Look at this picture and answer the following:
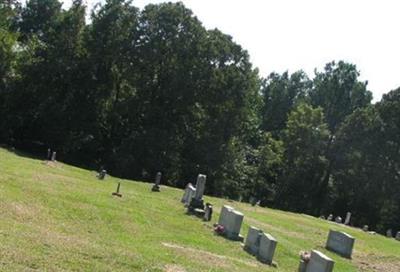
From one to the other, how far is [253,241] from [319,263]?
3667 mm

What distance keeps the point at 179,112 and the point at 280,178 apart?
1494 centimetres

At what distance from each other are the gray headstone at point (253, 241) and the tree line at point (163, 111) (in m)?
30.9

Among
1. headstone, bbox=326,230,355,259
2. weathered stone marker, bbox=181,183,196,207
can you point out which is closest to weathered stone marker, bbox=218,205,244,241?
headstone, bbox=326,230,355,259

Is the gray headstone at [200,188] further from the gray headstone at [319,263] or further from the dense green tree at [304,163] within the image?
the dense green tree at [304,163]

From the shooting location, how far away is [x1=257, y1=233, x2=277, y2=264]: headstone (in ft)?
61.6

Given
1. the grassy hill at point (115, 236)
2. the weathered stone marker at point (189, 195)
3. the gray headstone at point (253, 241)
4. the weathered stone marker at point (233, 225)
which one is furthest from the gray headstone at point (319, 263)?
the weathered stone marker at point (189, 195)

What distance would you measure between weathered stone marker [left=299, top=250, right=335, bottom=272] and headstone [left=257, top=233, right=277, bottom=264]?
1.27 m

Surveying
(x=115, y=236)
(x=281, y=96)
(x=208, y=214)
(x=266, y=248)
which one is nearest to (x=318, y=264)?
(x=266, y=248)

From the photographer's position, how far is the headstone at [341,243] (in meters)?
24.4

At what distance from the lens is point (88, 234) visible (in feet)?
53.7

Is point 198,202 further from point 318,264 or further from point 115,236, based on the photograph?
point 318,264

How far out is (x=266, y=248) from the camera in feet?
62.3

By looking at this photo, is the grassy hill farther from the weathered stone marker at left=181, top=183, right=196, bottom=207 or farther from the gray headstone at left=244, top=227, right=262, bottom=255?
the weathered stone marker at left=181, top=183, right=196, bottom=207

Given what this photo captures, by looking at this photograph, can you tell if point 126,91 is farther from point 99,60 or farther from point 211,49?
point 211,49
